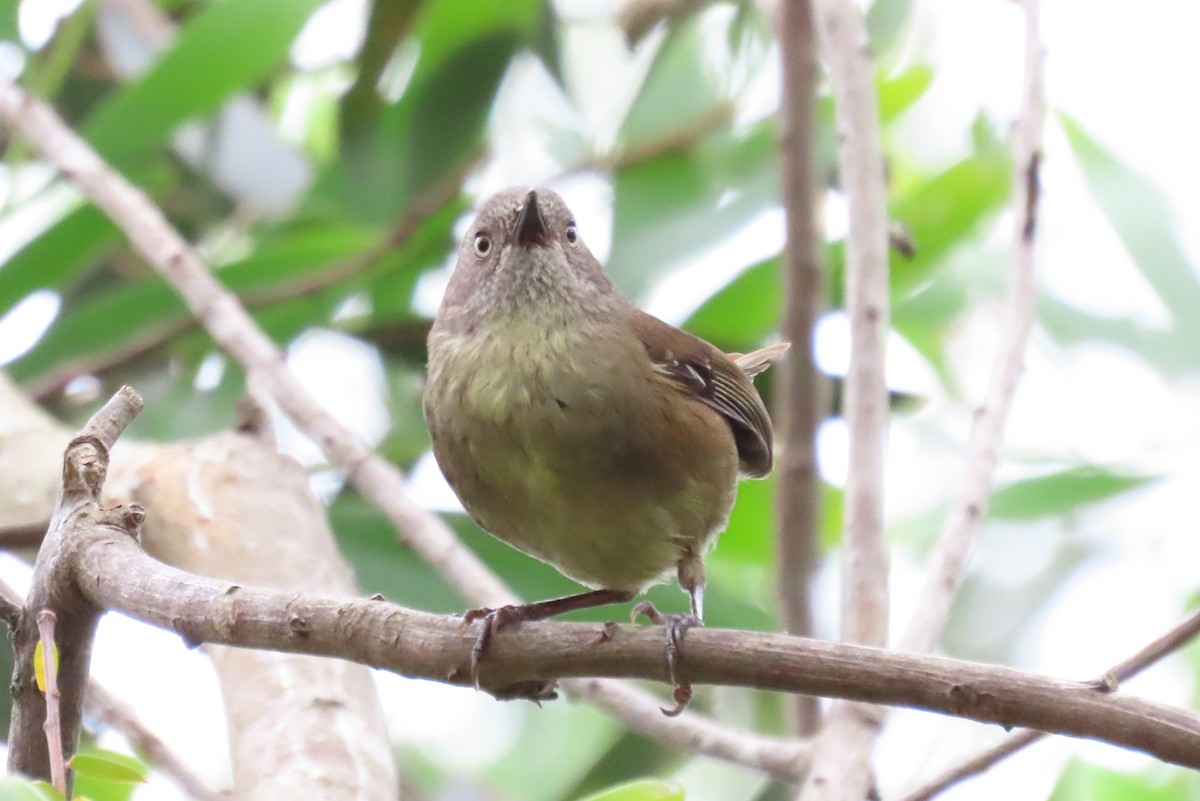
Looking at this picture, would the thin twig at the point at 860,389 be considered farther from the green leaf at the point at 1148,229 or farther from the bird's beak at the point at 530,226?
the green leaf at the point at 1148,229

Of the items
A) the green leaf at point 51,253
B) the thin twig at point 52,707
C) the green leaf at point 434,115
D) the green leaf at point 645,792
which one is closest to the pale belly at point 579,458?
the green leaf at point 645,792

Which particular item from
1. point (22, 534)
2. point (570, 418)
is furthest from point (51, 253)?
point (570, 418)

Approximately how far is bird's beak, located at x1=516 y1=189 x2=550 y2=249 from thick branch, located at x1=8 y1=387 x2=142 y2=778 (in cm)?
114

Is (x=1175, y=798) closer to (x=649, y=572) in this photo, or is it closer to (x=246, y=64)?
(x=649, y=572)

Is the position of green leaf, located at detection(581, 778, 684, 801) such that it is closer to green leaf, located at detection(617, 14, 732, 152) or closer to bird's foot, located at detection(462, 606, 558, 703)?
bird's foot, located at detection(462, 606, 558, 703)

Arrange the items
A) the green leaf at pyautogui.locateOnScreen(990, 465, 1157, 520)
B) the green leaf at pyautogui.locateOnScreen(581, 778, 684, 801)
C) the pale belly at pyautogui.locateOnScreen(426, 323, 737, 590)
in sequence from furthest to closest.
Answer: the green leaf at pyautogui.locateOnScreen(990, 465, 1157, 520) < the pale belly at pyautogui.locateOnScreen(426, 323, 737, 590) < the green leaf at pyautogui.locateOnScreen(581, 778, 684, 801)

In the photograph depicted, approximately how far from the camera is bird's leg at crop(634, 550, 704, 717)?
1937 millimetres

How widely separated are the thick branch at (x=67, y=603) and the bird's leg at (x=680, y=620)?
2.79ft

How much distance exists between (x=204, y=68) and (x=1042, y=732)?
341cm

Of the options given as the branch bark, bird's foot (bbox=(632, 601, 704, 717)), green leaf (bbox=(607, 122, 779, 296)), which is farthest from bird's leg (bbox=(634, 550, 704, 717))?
green leaf (bbox=(607, 122, 779, 296))

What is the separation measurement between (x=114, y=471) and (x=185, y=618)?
1635mm

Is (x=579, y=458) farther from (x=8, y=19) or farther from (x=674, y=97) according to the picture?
(x=8, y=19)

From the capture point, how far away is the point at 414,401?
15.5 ft

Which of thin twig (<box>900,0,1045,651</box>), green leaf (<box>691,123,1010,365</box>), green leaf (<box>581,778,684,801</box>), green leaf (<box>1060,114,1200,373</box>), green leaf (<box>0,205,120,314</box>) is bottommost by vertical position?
green leaf (<box>581,778,684,801</box>)
